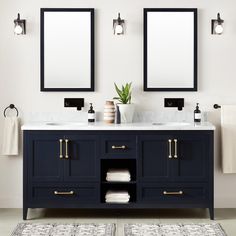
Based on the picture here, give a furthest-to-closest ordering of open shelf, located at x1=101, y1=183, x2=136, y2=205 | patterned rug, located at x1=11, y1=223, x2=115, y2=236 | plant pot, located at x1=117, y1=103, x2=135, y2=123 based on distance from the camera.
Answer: plant pot, located at x1=117, y1=103, x2=135, y2=123 < open shelf, located at x1=101, y1=183, x2=136, y2=205 < patterned rug, located at x1=11, y1=223, x2=115, y2=236

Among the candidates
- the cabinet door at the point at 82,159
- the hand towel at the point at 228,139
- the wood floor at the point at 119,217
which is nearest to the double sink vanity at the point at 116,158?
the cabinet door at the point at 82,159

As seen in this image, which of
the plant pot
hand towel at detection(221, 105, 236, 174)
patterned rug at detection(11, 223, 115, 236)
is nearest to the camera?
patterned rug at detection(11, 223, 115, 236)

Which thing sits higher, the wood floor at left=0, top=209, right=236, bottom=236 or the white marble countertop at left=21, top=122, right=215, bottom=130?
the white marble countertop at left=21, top=122, right=215, bottom=130

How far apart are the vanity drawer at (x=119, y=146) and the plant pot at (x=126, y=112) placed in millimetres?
311

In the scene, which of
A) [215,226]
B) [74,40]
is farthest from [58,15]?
[215,226]

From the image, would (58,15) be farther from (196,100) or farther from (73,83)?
(196,100)

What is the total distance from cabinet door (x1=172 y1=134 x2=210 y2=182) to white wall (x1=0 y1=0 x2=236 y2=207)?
0.51 meters

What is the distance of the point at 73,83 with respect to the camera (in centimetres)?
536

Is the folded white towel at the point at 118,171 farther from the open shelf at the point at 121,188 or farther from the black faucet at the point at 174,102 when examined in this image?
the black faucet at the point at 174,102

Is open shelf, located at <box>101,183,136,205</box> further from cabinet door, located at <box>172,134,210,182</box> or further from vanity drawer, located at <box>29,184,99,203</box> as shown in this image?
cabinet door, located at <box>172,134,210,182</box>

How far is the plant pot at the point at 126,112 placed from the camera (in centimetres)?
518

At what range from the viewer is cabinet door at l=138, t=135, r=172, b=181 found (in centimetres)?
494

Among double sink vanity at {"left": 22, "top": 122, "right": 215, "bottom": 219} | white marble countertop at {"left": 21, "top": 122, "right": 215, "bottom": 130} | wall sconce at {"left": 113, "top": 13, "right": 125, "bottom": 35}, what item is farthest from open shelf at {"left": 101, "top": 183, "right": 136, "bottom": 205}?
wall sconce at {"left": 113, "top": 13, "right": 125, "bottom": 35}

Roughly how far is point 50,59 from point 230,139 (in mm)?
1793
